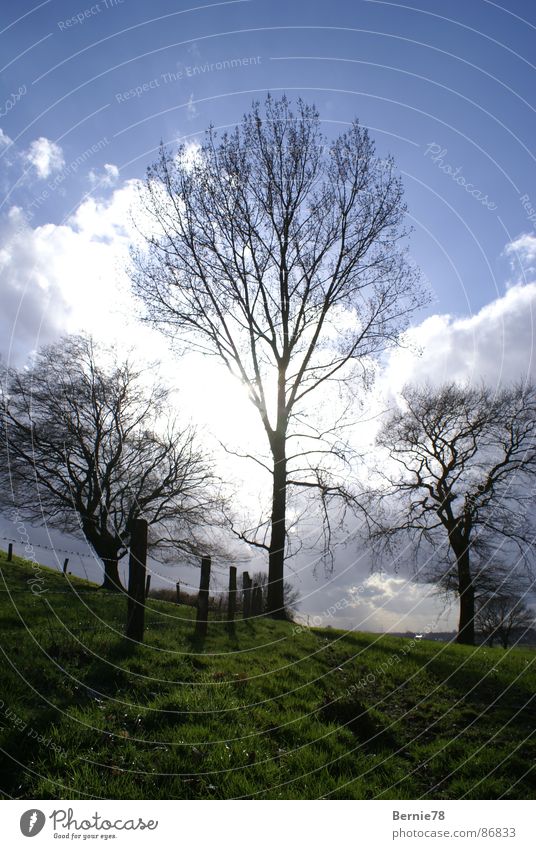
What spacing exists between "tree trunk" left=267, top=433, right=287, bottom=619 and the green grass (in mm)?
6886

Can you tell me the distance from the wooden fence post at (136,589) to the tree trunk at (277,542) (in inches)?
339

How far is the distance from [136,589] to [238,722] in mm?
3833

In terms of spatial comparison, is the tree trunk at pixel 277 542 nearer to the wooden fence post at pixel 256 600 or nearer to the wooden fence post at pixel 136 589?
the wooden fence post at pixel 256 600

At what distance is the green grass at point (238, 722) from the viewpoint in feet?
15.4

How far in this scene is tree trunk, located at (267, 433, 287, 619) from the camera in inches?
680

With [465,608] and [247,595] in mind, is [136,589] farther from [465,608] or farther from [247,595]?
[465,608]

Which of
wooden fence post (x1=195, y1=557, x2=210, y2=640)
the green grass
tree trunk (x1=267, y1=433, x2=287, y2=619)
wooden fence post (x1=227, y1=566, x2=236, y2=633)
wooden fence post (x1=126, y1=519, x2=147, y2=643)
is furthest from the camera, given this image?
tree trunk (x1=267, y1=433, x2=287, y2=619)

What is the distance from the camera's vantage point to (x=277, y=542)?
17.5m

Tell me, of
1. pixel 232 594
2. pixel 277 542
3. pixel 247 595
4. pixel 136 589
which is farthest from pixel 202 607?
pixel 247 595

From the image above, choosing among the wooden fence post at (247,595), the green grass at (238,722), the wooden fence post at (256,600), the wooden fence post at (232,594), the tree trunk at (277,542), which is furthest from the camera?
the wooden fence post at (256,600)

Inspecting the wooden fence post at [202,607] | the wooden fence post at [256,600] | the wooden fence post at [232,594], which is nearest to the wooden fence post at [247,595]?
the wooden fence post at [256,600]

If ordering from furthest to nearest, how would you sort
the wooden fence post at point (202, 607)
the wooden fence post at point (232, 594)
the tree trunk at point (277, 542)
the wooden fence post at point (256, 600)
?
the wooden fence post at point (256, 600), the tree trunk at point (277, 542), the wooden fence post at point (232, 594), the wooden fence post at point (202, 607)

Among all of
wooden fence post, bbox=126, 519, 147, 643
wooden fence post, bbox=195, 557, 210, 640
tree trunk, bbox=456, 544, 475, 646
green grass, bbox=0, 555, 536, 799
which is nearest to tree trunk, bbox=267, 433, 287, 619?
wooden fence post, bbox=195, 557, 210, 640

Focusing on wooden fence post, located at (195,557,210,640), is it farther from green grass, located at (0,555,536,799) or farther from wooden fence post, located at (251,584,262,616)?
wooden fence post, located at (251,584,262,616)
